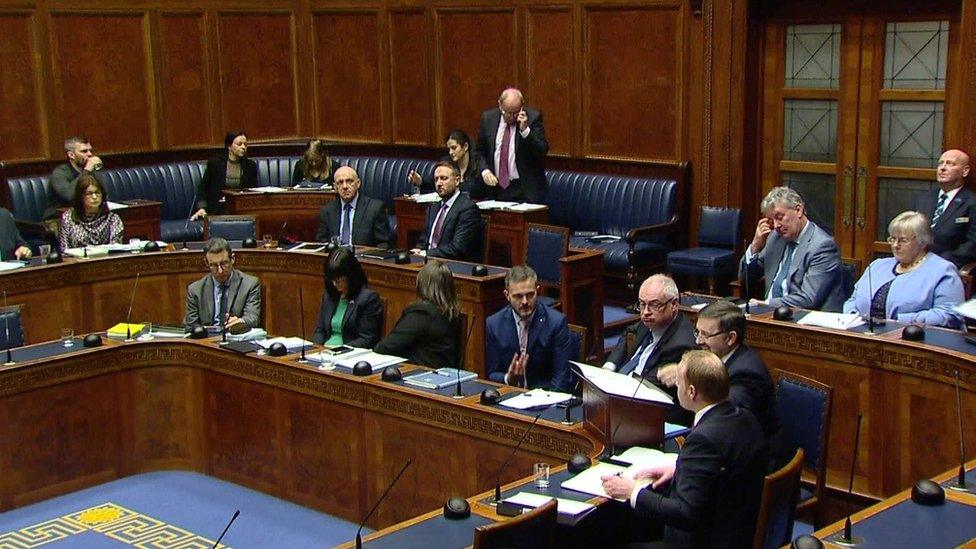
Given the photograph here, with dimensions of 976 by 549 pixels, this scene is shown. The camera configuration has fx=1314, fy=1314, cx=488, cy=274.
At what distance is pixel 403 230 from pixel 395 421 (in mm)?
4266

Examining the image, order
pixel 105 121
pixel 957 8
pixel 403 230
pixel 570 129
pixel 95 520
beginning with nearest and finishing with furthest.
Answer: pixel 95 520
pixel 957 8
pixel 403 230
pixel 570 129
pixel 105 121

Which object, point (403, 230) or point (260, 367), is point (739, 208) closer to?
point (403, 230)

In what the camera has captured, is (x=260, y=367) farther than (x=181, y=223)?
No

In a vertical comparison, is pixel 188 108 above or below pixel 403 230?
above

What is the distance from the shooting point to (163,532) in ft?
19.5

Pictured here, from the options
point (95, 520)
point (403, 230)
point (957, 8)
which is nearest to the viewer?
point (95, 520)

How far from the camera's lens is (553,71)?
10508mm

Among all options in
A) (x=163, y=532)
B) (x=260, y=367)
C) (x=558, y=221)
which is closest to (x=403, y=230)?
(x=558, y=221)

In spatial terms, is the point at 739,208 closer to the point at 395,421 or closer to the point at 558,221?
the point at 558,221

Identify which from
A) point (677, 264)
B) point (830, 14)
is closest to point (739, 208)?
point (677, 264)

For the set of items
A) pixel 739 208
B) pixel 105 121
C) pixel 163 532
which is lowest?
pixel 163 532

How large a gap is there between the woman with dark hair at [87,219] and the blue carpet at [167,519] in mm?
2492

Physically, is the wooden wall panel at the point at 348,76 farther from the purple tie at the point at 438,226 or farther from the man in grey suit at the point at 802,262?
the man in grey suit at the point at 802,262

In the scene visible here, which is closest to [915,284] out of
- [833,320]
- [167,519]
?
[833,320]
